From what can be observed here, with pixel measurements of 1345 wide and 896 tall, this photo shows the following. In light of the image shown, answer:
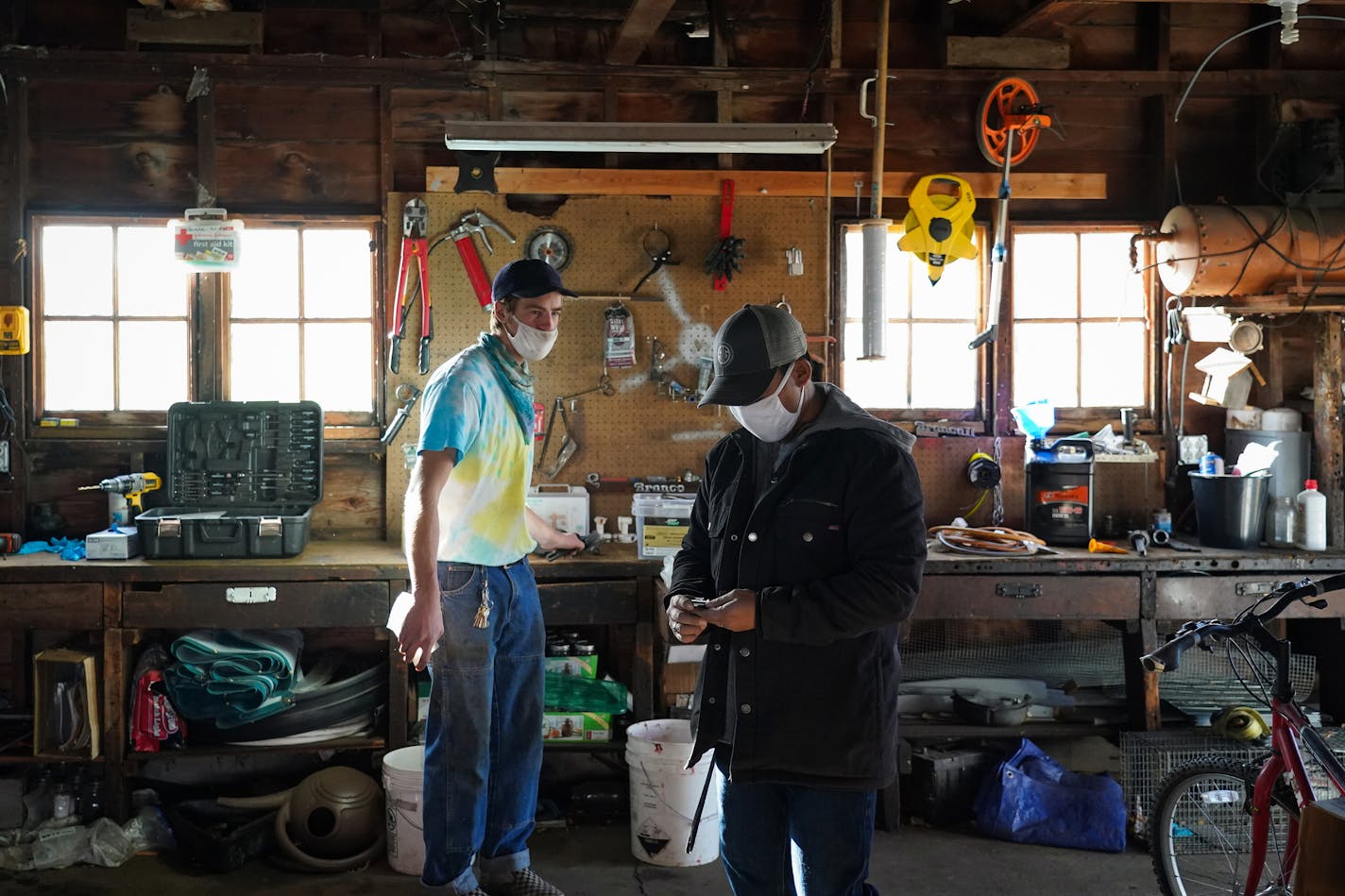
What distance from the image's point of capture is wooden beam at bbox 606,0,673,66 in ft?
12.2

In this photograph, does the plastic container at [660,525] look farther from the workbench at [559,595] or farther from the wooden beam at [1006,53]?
the wooden beam at [1006,53]

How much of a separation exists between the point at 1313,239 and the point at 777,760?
3.24m

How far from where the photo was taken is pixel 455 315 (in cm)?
438

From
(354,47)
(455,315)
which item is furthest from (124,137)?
(455,315)

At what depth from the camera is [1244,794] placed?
3.29m

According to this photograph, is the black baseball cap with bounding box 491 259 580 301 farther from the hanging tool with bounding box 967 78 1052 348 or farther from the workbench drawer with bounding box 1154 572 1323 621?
the workbench drawer with bounding box 1154 572 1323 621

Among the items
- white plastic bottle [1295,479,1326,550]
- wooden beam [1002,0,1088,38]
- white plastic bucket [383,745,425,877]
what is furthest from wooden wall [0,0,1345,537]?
white plastic bucket [383,745,425,877]

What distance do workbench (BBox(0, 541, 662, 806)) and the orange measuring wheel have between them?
2.09 meters

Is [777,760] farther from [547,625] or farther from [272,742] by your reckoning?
[272,742]

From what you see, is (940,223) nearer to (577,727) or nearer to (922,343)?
(922,343)

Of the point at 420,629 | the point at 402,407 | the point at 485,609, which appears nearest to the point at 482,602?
the point at 485,609

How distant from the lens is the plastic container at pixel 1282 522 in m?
4.21

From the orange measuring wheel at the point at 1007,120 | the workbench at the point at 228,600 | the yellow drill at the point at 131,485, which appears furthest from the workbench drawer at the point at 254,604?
the orange measuring wheel at the point at 1007,120

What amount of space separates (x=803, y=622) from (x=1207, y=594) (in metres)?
2.42
